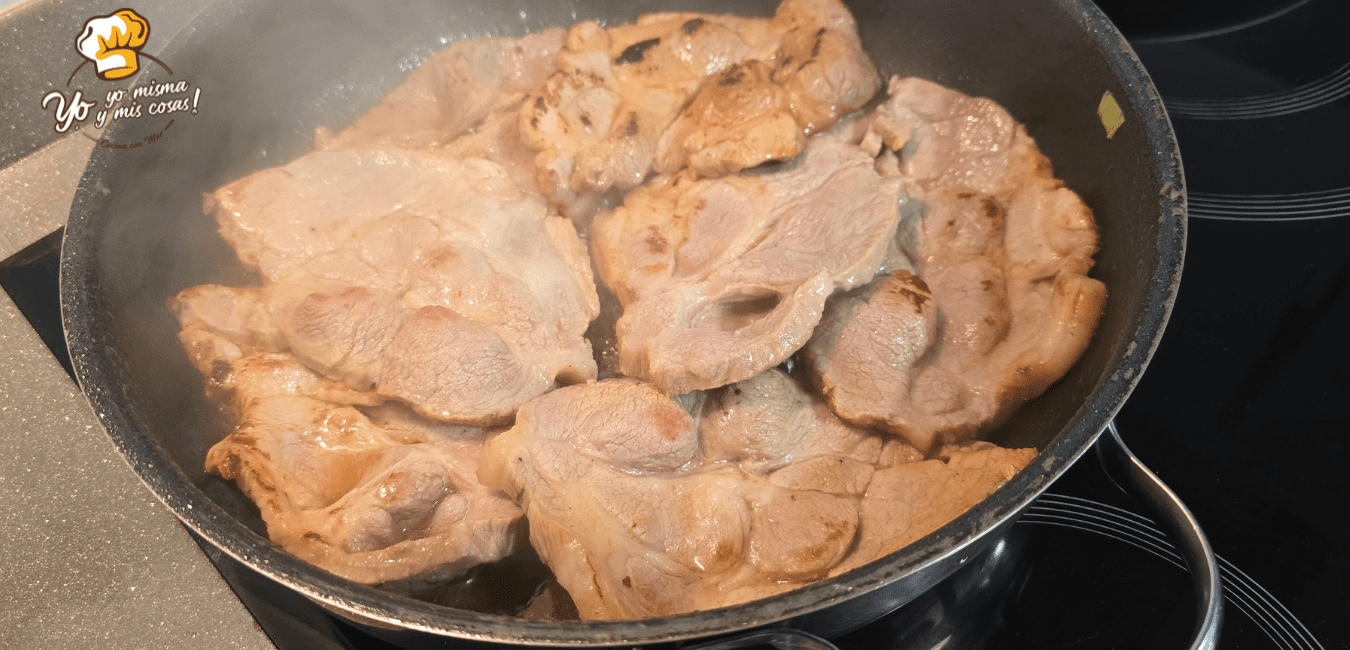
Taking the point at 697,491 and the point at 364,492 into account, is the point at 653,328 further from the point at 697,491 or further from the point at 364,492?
the point at 364,492

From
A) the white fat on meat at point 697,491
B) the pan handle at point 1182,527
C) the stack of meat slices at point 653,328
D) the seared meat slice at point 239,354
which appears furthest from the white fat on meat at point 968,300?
the seared meat slice at point 239,354

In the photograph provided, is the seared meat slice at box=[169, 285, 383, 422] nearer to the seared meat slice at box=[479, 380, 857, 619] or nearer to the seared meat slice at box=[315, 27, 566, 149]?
the seared meat slice at box=[479, 380, 857, 619]

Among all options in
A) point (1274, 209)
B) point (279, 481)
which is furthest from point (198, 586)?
point (1274, 209)

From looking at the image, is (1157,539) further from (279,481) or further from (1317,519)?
(279,481)

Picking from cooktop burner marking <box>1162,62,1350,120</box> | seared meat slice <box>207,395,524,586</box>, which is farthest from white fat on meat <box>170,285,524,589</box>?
cooktop burner marking <box>1162,62,1350,120</box>

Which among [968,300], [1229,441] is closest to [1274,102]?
[1229,441]

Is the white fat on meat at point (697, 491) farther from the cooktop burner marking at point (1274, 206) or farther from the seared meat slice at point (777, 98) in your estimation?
the cooktop burner marking at point (1274, 206)
